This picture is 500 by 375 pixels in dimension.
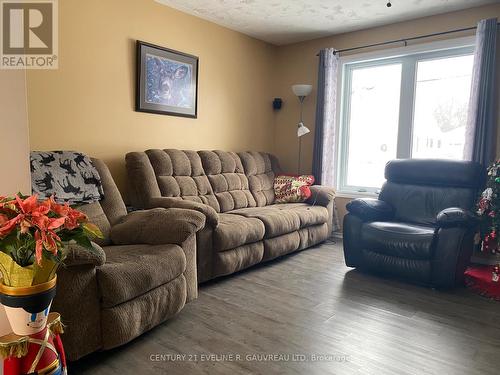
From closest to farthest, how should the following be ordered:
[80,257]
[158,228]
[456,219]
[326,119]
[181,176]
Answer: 1. [80,257]
2. [158,228]
3. [456,219]
4. [181,176]
5. [326,119]

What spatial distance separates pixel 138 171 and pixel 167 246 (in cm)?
111

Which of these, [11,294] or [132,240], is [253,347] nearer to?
[132,240]

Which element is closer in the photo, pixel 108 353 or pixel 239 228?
pixel 108 353

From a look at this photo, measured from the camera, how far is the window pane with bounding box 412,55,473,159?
3908 millimetres

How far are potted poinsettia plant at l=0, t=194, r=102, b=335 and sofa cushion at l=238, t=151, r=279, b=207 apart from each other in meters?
3.13

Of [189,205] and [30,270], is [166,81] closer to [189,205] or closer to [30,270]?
[189,205]

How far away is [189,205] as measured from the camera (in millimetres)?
2877

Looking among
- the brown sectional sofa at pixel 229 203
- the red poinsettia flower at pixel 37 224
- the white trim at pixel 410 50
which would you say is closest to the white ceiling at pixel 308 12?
the white trim at pixel 410 50

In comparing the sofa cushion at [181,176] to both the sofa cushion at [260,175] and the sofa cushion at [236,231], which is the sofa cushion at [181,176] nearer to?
the sofa cushion at [236,231]

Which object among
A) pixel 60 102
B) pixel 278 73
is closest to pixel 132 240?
pixel 60 102

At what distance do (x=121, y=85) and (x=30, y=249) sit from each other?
2.63 m

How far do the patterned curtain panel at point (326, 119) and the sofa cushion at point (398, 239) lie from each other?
4.70ft

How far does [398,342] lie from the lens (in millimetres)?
2084

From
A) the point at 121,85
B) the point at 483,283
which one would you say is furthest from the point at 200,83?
the point at 483,283
